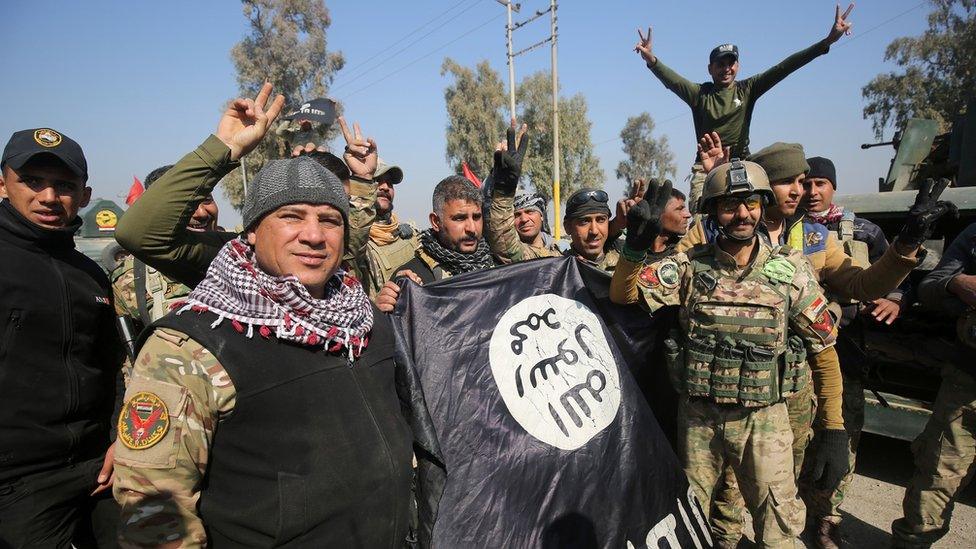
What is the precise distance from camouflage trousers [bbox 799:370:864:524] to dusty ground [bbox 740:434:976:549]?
254 mm

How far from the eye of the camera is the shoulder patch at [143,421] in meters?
1.35

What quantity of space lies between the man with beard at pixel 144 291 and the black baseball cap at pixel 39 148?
1.86ft

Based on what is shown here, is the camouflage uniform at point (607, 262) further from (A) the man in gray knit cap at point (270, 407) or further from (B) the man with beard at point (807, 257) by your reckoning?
(A) the man in gray knit cap at point (270, 407)

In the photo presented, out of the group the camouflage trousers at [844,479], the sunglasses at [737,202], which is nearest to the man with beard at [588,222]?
the sunglasses at [737,202]

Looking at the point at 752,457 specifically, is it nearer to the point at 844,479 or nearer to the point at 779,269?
the point at 779,269

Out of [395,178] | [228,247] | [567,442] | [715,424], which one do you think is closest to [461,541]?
[567,442]

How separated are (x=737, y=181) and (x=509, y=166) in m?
1.27

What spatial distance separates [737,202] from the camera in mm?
2971

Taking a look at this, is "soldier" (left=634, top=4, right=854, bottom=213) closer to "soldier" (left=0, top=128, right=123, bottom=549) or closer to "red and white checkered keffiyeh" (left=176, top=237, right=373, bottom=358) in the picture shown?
"red and white checkered keffiyeh" (left=176, top=237, right=373, bottom=358)

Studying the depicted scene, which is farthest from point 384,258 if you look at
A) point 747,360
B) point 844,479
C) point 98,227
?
point 98,227

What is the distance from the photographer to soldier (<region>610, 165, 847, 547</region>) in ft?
9.43

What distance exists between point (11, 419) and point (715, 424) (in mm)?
3304

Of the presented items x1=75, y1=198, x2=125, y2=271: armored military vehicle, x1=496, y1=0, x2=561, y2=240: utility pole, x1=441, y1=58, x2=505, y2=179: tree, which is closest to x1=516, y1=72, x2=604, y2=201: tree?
x1=441, y1=58, x2=505, y2=179: tree

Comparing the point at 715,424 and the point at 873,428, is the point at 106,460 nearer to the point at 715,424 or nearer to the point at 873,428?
the point at 715,424
